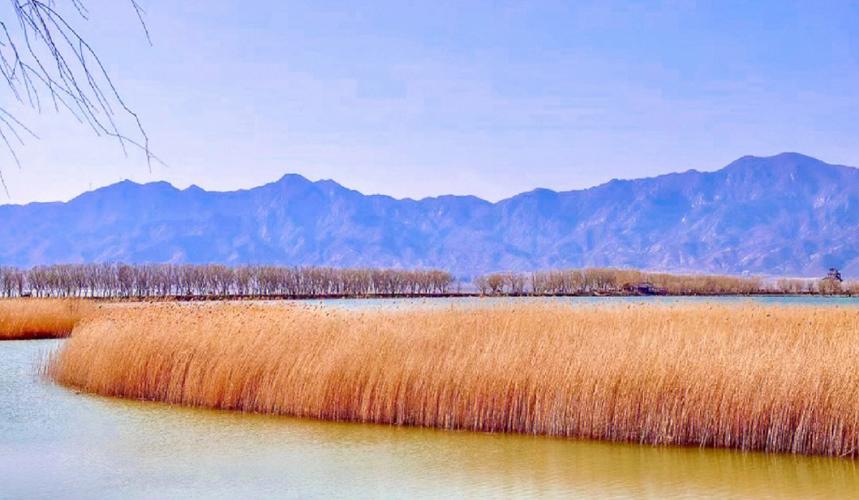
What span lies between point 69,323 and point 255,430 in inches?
813

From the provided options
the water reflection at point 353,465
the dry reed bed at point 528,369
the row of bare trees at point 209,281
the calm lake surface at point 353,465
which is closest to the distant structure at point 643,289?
the row of bare trees at point 209,281

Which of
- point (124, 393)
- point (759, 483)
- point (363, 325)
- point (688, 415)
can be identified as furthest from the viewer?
point (124, 393)

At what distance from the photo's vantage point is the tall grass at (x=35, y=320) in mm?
31422

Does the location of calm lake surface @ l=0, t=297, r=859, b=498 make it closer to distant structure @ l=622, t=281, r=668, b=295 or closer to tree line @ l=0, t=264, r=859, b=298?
tree line @ l=0, t=264, r=859, b=298

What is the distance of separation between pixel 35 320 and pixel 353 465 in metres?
23.8

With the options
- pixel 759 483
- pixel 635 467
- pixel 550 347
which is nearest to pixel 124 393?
pixel 550 347

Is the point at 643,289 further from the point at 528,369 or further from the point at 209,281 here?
the point at 528,369

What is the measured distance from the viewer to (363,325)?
54.7 feet

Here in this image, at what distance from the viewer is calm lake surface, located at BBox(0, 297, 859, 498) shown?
10.4 meters

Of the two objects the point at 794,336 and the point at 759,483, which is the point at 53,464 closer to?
the point at 759,483

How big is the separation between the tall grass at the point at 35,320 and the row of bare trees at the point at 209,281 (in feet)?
120

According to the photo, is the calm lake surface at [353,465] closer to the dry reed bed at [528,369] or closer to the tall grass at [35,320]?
the dry reed bed at [528,369]

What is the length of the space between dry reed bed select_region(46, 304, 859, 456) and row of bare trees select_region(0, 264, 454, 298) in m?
54.7

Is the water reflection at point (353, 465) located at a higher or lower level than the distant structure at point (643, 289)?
lower
